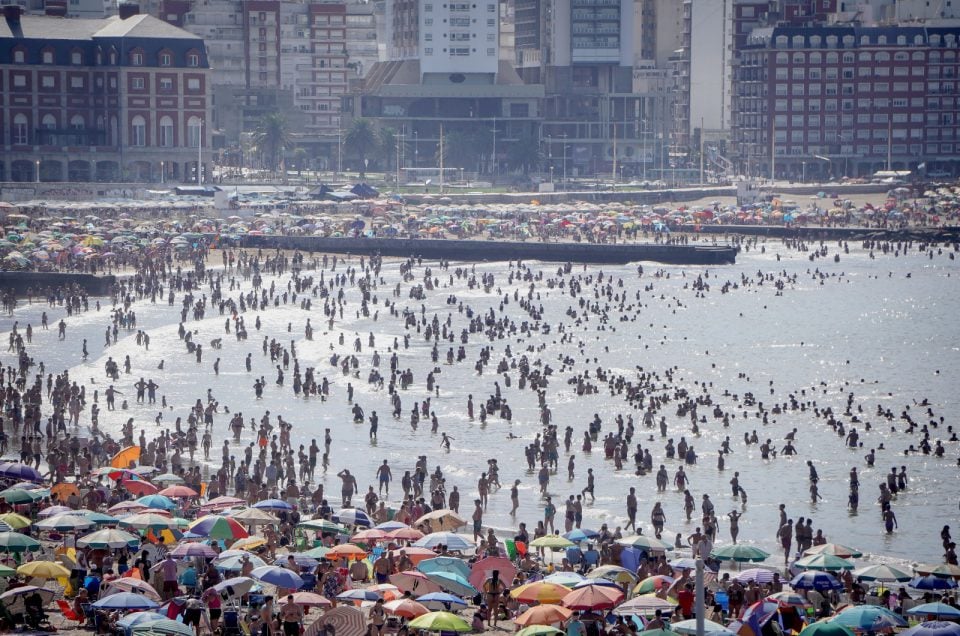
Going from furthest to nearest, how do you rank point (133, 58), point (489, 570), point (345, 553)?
point (133, 58), point (345, 553), point (489, 570)

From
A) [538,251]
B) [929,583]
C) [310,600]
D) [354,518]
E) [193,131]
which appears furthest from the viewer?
[193,131]

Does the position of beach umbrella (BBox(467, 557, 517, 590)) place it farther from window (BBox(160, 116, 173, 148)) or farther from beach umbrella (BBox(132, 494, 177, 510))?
window (BBox(160, 116, 173, 148))

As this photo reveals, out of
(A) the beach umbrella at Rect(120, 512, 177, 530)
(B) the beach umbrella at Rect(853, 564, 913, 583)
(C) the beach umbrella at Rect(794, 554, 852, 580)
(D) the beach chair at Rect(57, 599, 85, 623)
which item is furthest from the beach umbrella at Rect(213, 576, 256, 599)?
(B) the beach umbrella at Rect(853, 564, 913, 583)

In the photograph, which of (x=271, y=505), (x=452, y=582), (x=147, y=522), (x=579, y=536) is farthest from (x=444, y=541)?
(x=147, y=522)

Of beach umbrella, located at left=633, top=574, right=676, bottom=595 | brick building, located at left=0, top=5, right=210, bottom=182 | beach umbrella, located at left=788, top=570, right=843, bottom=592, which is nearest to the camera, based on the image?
beach umbrella, located at left=633, top=574, right=676, bottom=595

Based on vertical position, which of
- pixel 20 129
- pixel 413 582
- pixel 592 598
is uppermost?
pixel 20 129

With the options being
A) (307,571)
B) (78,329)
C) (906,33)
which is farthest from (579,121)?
(307,571)

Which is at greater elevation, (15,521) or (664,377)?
(15,521)

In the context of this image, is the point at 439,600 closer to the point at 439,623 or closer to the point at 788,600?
the point at 439,623
